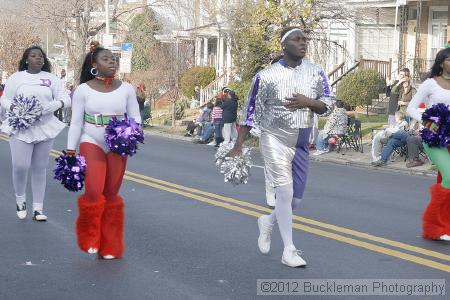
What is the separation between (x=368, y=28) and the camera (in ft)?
121

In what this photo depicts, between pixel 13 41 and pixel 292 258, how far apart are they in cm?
5879

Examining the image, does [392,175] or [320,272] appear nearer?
[320,272]

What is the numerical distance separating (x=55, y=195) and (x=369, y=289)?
6.77 meters

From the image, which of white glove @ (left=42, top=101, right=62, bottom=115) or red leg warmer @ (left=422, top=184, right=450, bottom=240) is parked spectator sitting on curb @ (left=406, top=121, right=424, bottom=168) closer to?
red leg warmer @ (left=422, top=184, right=450, bottom=240)

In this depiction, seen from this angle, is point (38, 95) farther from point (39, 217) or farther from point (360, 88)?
point (360, 88)

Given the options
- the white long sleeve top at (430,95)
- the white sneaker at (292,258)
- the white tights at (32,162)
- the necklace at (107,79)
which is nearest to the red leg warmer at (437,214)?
the white long sleeve top at (430,95)

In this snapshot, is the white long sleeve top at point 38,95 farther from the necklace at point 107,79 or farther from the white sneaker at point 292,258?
the white sneaker at point 292,258

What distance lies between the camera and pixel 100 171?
318 inches

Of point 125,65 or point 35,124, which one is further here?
point 125,65

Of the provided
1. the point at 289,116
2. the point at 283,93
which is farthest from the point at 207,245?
the point at 283,93

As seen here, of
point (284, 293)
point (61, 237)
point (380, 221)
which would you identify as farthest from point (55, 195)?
point (284, 293)

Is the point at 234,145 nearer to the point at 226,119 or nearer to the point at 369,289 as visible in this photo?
the point at 369,289

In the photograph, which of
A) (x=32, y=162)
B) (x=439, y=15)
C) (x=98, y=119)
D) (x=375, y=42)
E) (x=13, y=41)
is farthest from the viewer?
(x=13, y=41)

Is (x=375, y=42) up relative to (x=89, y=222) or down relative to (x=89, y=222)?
up
